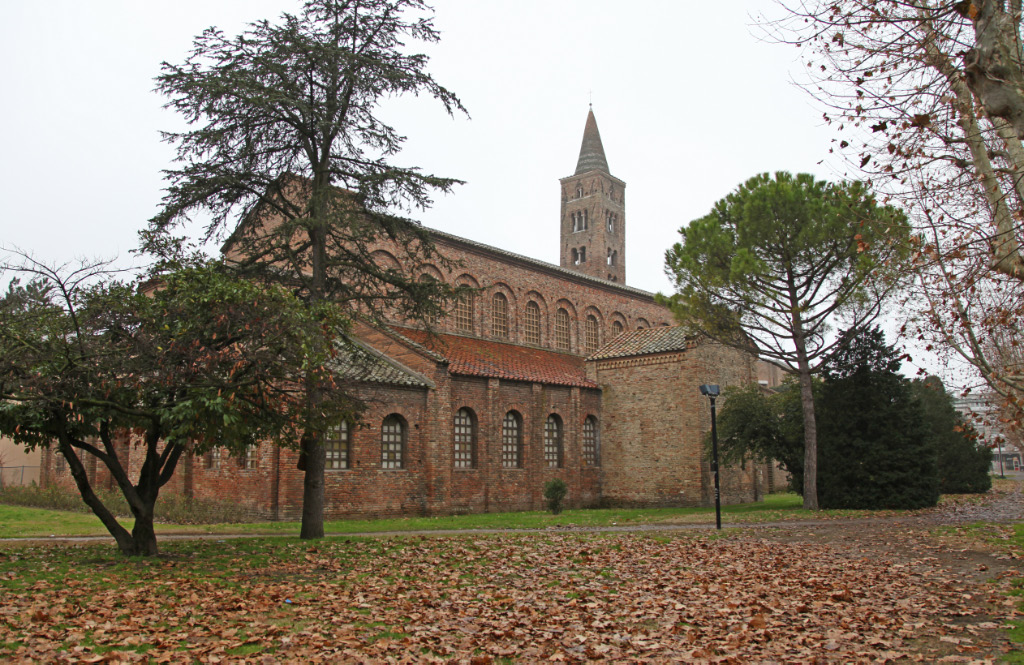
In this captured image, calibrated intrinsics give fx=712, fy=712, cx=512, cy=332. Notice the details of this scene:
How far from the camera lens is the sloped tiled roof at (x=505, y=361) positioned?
26.4 m

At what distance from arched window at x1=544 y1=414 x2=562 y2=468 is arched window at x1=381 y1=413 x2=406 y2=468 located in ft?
23.3

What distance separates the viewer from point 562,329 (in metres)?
36.3

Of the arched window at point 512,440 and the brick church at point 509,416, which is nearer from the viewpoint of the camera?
the brick church at point 509,416

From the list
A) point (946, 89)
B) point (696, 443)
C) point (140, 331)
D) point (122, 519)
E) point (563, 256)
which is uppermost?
point (563, 256)

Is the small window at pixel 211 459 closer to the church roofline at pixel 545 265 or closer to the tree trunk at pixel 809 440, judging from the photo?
the church roofline at pixel 545 265

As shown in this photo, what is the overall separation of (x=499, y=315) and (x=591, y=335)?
685 cm

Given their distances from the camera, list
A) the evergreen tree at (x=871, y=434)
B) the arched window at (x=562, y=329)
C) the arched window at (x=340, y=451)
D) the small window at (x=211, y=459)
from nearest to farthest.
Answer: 1. the arched window at (x=340, y=451)
2. the small window at (x=211, y=459)
3. the evergreen tree at (x=871, y=434)
4. the arched window at (x=562, y=329)

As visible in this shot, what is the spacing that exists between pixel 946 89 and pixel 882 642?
18.6 ft

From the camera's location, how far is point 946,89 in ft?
25.0

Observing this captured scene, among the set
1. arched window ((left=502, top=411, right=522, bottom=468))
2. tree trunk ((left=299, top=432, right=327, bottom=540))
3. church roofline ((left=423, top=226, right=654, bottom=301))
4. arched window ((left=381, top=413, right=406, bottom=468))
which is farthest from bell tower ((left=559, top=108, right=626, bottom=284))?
tree trunk ((left=299, top=432, right=327, bottom=540))

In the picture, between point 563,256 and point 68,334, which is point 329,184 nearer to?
point 68,334

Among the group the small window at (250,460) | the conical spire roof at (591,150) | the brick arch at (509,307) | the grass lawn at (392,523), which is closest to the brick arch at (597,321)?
the brick arch at (509,307)

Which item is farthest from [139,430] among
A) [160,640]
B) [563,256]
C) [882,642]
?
[563,256]

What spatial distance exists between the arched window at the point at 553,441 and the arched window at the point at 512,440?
4.70 ft
